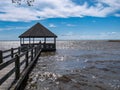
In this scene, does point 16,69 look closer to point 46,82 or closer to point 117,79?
point 46,82

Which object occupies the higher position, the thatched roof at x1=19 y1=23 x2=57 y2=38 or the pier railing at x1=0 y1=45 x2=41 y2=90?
the thatched roof at x1=19 y1=23 x2=57 y2=38

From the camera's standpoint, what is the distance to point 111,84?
1153 cm

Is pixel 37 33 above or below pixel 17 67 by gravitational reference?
above

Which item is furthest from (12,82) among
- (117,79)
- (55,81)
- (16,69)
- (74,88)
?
(117,79)

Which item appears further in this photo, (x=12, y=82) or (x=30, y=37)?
(x=30, y=37)

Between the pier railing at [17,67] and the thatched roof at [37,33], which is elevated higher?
the thatched roof at [37,33]

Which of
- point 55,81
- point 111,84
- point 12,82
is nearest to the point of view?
point 12,82

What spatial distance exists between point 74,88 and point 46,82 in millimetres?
1933

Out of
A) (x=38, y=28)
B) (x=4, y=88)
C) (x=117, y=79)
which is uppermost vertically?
(x=38, y=28)

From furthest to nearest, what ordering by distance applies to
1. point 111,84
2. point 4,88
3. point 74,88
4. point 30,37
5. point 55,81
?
point 30,37 < point 55,81 < point 111,84 < point 74,88 < point 4,88

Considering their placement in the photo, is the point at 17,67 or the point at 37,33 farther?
the point at 37,33

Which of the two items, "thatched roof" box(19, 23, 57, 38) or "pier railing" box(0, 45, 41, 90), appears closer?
"pier railing" box(0, 45, 41, 90)

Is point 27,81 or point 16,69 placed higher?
point 16,69

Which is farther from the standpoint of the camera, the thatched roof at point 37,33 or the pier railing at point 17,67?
the thatched roof at point 37,33
